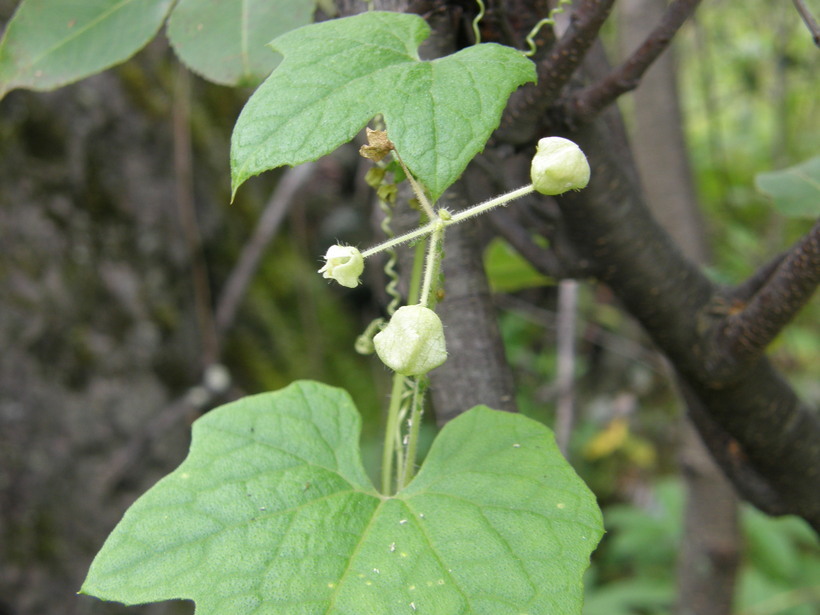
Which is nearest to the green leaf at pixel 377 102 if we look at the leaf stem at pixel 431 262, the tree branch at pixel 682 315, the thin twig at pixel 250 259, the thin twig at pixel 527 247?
the leaf stem at pixel 431 262

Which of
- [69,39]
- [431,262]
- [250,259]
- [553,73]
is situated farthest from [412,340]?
[250,259]

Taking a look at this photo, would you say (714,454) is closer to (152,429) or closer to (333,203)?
(152,429)

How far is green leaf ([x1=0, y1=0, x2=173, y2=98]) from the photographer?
699 millimetres

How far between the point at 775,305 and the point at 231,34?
1.97ft

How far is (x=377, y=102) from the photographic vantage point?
43cm

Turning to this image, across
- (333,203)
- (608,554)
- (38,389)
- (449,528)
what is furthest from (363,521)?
(608,554)

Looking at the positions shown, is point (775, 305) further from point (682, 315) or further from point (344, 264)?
point (344, 264)

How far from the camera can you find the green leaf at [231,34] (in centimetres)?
68

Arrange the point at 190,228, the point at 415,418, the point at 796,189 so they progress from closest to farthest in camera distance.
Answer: the point at 415,418 → the point at 796,189 → the point at 190,228

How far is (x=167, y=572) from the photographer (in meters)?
0.47

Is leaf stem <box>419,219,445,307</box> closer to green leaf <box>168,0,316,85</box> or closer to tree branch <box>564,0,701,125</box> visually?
tree branch <box>564,0,701,125</box>

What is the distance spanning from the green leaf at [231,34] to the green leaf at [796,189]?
21.6 inches

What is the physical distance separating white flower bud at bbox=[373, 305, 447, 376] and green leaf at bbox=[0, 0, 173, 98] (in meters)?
0.48

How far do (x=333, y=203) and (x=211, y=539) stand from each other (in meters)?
1.85
